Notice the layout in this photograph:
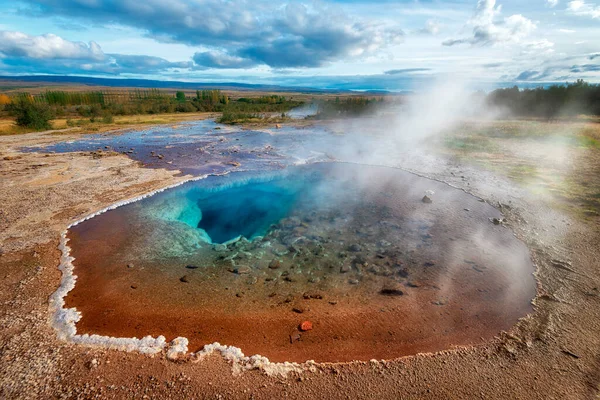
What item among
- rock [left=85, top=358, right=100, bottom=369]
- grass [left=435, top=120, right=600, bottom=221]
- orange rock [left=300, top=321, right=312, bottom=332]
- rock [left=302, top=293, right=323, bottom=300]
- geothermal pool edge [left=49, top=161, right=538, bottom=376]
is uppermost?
grass [left=435, top=120, right=600, bottom=221]

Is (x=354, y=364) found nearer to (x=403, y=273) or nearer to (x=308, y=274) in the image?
(x=308, y=274)

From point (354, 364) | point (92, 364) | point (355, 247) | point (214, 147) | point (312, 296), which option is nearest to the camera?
point (92, 364)

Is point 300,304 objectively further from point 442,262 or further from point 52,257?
point 52,257

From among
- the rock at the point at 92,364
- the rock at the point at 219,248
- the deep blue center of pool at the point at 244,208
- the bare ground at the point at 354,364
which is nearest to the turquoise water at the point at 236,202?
the deep blue center of pool at the point at 244,208

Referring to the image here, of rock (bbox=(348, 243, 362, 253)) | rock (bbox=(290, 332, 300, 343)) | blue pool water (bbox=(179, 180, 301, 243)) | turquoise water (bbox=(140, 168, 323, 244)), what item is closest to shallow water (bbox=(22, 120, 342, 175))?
turquoise water (bbox=(140, 168, 323, 244))

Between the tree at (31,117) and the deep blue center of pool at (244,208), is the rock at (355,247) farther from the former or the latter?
the tree at (31,117)

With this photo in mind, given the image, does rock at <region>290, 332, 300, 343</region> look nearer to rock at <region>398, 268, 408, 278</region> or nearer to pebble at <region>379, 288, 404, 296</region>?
pebble at <region>379, 288, 404, 296</region>

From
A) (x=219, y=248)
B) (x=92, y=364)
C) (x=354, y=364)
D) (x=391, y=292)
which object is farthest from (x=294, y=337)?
(x=219, y=248)
